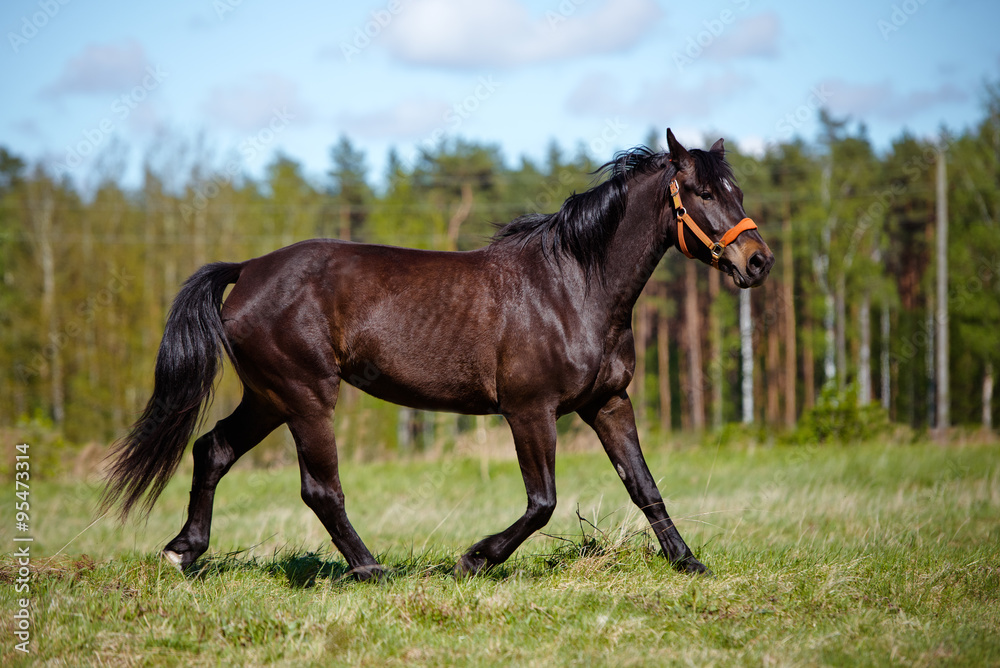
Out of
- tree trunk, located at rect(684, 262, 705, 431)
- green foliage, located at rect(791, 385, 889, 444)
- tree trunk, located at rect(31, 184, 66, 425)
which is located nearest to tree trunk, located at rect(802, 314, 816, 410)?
tree trunk, located at rect(684, 262, 705, 431)

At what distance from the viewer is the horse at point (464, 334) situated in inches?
181

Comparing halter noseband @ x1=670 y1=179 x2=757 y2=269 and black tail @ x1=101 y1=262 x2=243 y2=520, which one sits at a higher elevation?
halter noseband @ x1=670 y1=179 x2=757 y2=269

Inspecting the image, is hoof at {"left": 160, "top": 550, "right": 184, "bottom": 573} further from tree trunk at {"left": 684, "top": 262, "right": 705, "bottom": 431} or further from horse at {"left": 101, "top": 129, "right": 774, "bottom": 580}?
tree trunk at {"left": 684, "top": 262, "right": 705, "bottom": 431}

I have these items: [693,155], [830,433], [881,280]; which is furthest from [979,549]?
[881,280]

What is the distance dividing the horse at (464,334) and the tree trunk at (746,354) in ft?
103

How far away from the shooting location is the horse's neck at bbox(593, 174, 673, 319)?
15.9 ft

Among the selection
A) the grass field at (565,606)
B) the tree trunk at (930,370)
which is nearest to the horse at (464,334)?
the grass field at (565,606)

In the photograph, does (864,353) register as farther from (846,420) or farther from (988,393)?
(846,420)

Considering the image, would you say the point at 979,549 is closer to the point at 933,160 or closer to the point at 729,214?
the point at 729,214

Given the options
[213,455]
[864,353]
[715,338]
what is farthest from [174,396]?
[715,338]

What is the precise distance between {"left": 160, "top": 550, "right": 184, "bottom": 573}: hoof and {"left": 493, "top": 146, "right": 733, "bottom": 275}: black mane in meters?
2.89

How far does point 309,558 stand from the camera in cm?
520

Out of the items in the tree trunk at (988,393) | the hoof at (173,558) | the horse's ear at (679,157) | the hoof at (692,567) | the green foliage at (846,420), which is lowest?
the tree trunk at (988,393)

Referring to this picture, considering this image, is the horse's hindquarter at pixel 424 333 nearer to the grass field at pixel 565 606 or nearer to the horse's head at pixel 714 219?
the horse's head at pixel 714 219
